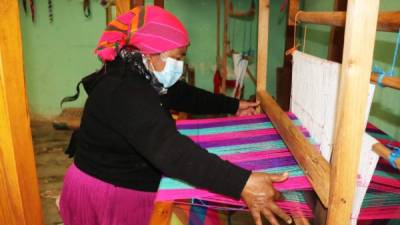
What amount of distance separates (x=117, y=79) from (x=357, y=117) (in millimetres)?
699

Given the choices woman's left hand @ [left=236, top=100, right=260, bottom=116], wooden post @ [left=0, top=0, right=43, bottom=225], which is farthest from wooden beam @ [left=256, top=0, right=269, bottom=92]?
wooden post @ [left=0, top=0, right=43, bottom=225]

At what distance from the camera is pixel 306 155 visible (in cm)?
99

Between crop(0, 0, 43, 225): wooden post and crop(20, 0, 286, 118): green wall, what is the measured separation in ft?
11.3

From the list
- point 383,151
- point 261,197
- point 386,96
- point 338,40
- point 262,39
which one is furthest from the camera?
point 338,40

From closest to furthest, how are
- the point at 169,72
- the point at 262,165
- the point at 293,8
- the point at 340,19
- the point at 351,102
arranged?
1. the point at 351,102
2. the point at 340,19
3. the point at 262,165
4. the point at 169,72
5. the point at 293,8

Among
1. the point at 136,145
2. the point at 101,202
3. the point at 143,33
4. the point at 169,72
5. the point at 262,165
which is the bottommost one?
the point at 101,202

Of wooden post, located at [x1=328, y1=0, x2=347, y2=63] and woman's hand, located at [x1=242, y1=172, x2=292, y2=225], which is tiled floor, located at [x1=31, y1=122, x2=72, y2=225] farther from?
wooden post, located at [x1=328, y1=0, x2=347, y2=63]

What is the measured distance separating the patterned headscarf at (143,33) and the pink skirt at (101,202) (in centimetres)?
46

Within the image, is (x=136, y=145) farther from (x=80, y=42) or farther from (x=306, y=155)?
(x=80, y=42)

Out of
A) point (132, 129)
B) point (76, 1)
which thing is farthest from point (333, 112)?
point (76, 1)

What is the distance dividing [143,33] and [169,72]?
175 mm

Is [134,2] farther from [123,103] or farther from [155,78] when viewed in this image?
[123,103]

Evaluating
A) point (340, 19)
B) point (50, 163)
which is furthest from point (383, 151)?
point (50, 163)

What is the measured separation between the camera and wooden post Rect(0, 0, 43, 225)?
0.53m
